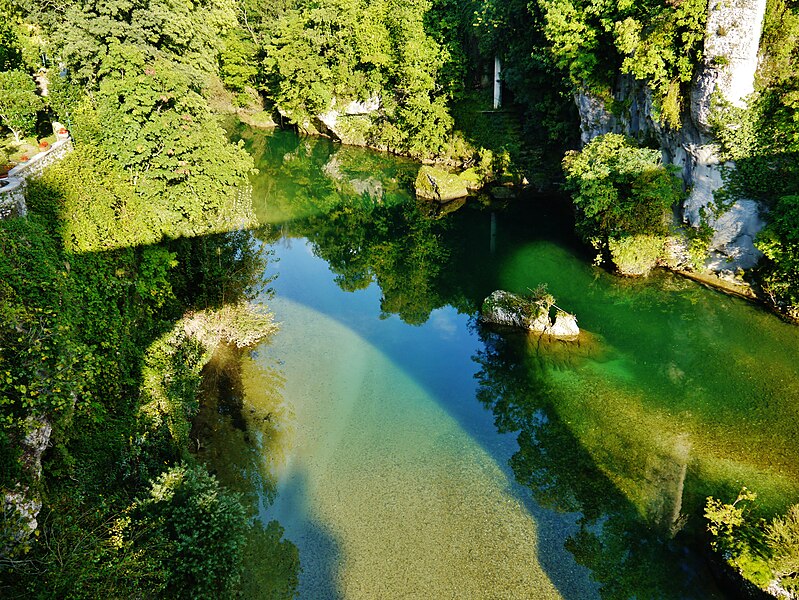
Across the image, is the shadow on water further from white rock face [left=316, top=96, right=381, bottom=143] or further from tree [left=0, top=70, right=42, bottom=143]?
white rock face [left=316, top=96, right=381, bottom=143]

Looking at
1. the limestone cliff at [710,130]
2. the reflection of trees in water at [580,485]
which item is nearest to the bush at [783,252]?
the limestone cliff at [710,130]

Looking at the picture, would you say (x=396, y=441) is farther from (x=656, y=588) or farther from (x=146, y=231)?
(x=146, y=231)

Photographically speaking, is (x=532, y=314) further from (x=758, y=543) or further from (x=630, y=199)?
(x=758, y=543)

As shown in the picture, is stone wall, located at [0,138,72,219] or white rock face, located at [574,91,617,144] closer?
stone wall, located at [0,138,72,219]

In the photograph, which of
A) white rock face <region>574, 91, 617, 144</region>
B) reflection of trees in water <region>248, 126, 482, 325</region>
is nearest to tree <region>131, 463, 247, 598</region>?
reflection of trees in water <region>248, 126, 482, 325</region>

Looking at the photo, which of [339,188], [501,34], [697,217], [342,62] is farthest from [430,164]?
[697,217]

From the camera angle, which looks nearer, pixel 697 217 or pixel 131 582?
pixel 131 582
